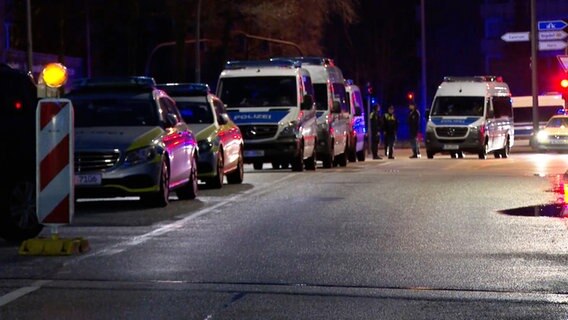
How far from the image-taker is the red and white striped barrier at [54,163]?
1344 centimetres

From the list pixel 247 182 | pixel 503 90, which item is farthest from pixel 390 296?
pixel 503 90

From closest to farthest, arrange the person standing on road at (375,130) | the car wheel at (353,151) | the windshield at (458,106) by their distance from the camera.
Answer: the car wheel at (353,151) → the windshield at (458,106) → the person standing on road at (375,130)

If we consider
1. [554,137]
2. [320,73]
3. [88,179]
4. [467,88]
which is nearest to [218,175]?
[88,179]

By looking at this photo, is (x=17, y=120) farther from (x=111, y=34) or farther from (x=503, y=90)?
(x=111, y=34)

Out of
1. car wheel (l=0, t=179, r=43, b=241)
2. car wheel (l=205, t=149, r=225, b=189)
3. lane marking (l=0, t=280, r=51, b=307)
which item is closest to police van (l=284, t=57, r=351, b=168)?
car wheel (l=205, t=149, r=225, b=189)

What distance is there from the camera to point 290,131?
3041cm

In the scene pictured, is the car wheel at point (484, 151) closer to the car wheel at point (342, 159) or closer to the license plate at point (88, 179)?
the car wheel at point (342, 159)

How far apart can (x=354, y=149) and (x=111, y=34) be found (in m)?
43.6

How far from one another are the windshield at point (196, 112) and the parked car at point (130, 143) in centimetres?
280

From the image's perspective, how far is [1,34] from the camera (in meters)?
58.4

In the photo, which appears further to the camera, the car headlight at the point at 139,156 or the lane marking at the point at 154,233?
the car headlight at the point at 139,156

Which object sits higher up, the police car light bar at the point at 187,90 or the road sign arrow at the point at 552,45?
the road sign arrow at the point at 552,45

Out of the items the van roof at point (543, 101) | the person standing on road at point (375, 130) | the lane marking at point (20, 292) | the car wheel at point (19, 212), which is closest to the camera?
the lane marking at point (20, 292)

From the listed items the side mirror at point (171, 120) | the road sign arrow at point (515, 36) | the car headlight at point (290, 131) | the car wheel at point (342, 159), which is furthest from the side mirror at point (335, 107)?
the road sign arrow at point (515, 36)
